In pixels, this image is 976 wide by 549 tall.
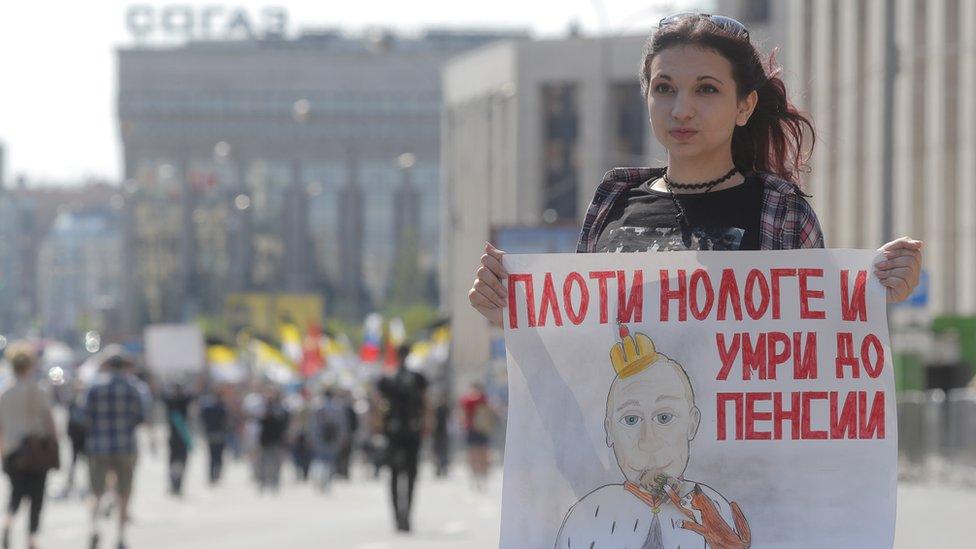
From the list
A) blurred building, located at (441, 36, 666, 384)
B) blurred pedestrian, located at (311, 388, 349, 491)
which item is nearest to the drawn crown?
blurred pedestrian, located at (311, 388, 349, 491)

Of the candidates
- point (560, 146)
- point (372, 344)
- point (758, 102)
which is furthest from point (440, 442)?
point (560, 146)

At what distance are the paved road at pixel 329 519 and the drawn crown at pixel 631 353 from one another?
1289 cm

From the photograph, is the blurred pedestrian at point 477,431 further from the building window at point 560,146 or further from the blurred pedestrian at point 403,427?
the building window at point 560,146

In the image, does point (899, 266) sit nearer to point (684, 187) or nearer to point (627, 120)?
point (684, 187)

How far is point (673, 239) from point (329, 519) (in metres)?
20.3

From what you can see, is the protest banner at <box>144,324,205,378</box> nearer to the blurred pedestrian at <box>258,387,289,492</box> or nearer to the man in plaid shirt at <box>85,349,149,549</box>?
the blurred pedestrian at <box>258,387,289,492</box>

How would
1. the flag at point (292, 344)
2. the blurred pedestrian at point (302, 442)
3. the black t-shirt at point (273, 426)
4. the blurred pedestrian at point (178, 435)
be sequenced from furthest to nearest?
1. the flag at point (292, 344)
2. the blurred pedestrian at point (302, 442)
3. the black t-shirt at point (273, 426)
4. the blurred pedestrian at point (178, 435)

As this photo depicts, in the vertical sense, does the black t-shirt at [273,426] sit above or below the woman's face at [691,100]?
below

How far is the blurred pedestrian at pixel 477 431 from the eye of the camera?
34344 millimetres

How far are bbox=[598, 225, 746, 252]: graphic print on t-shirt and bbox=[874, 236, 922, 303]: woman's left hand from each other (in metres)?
0.31

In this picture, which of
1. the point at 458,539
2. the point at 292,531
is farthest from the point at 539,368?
the point at 292,531

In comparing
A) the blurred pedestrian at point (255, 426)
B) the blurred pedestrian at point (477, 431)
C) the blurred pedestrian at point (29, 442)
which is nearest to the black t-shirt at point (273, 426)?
the blurred pedestrian at point (255, 426)

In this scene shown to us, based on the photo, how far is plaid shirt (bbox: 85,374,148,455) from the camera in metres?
18.5

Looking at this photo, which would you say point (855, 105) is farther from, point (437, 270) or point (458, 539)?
point (437, 270)
